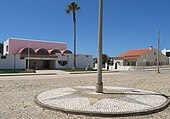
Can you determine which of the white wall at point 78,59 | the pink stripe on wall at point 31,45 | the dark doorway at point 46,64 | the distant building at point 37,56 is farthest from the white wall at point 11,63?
the white wall at point 78,59

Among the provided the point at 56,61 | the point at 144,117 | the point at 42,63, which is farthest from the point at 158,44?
the point at 144,117

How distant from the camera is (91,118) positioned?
21.3ft

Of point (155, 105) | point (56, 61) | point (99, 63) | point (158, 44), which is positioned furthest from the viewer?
point (56, 61)

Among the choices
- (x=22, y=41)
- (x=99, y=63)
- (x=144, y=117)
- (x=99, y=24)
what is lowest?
→ (x=144, y=117)

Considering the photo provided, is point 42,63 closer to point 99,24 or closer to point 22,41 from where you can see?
Result: point 22,41

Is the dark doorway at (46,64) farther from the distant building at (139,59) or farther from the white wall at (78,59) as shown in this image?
the distant building at (139,59)

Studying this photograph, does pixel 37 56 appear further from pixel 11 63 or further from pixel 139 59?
pixel 139 59

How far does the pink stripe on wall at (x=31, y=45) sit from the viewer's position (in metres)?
55.5

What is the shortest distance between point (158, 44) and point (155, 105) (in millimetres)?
32513

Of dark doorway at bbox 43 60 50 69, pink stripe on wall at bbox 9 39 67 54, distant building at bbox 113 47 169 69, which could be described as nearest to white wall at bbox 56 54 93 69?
dark doorway at bbox 43 60 50 69

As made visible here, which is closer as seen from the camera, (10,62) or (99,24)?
(99,24)

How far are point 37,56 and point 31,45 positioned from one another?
8.16 metres

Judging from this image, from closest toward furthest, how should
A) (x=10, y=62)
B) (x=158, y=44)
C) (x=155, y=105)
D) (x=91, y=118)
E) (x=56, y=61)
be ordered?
(x=91, y=118), (x=155, y=105), (x=158, y=44), (x=10, y=62), (x=56, y=61)

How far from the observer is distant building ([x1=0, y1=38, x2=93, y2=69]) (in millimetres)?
47906
